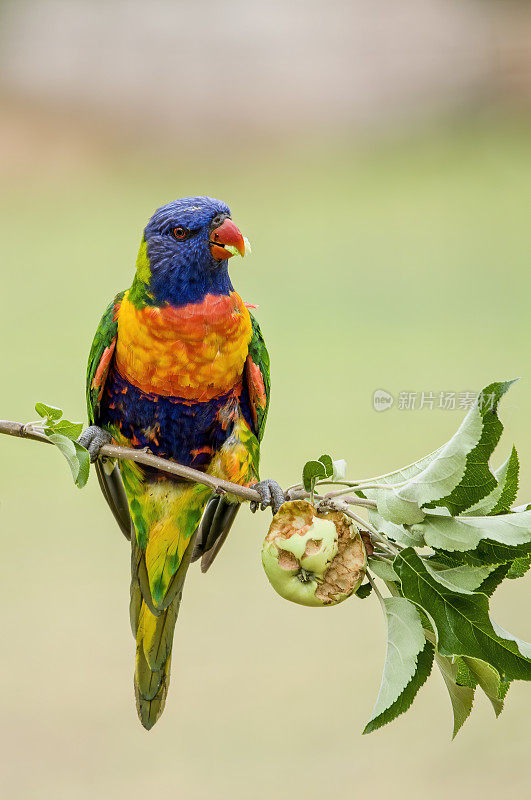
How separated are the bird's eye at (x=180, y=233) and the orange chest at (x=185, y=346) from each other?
0.08 metres

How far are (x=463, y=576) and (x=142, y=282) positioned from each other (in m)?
0.54

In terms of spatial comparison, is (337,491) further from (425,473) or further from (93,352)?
(93,352)

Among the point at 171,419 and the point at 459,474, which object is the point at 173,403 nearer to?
the point at 171,419

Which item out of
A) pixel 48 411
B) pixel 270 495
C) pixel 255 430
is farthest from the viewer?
pixel 255 430

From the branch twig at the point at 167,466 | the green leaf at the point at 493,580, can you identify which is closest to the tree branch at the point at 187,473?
the branch twig at the point at 167,466

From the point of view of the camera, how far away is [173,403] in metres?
0.97

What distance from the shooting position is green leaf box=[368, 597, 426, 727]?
57 centimetres

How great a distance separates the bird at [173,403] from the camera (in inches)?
34.4

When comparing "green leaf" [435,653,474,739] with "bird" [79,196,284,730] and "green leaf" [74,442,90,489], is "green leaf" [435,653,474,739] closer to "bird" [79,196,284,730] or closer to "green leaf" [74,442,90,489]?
"bird" [79,196,284,730]


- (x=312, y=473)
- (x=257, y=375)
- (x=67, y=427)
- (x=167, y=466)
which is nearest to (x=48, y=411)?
(x=67, y=427)

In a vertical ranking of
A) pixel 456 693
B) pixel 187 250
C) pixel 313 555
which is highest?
pixel 187 250

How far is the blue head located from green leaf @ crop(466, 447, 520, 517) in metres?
0.42

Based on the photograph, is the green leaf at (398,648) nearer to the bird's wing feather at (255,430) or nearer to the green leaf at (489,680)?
the green leaf at (489,680)

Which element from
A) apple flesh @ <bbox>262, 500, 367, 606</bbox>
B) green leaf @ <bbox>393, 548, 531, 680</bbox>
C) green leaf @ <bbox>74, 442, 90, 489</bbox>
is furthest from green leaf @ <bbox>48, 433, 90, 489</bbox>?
green leaf @ <bbox>393, 548, 531, 680</bbox>
